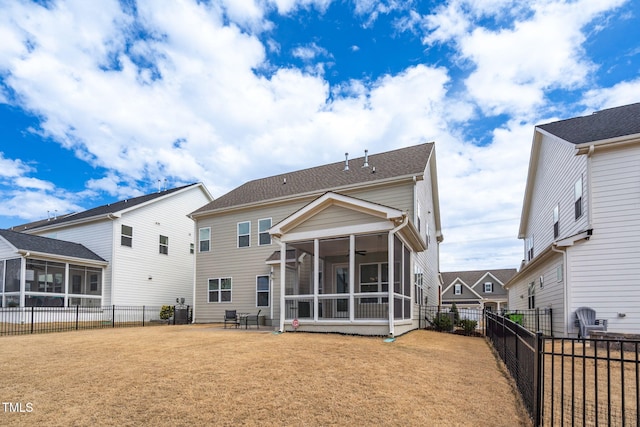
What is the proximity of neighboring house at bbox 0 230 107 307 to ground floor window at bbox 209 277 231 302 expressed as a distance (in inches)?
233

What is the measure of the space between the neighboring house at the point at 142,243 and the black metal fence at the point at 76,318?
2.15 ft

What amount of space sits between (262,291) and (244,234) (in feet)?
9.61

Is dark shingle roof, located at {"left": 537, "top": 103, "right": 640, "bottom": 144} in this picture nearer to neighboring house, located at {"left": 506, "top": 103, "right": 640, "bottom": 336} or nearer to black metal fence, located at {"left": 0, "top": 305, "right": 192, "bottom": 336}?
neighboring house, located at {"left": 506, "top": 103, "right": 640, "bottom": 336}

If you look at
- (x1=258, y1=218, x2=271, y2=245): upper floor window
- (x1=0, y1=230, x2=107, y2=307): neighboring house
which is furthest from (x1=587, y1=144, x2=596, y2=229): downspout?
(x1=0, y1=230, x2=107, y2=307): neighboring house

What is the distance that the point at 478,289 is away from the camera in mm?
53438

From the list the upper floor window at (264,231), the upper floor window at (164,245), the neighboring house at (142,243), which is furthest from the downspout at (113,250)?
the upper floor window at (264,231)

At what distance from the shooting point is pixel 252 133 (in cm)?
1914

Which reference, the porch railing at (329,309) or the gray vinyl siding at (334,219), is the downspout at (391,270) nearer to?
the gray vinyl siding at (334,219)

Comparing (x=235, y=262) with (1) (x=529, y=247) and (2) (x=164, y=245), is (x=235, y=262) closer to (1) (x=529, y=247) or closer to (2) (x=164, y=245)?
(2) (x=164, y=245)

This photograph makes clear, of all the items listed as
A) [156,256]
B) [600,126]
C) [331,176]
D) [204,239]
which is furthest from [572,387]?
[156,256]

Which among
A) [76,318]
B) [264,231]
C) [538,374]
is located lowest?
[76,318]

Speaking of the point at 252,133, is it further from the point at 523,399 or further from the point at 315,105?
the point at 523,399

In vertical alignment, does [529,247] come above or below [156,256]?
above

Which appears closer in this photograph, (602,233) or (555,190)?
(602,233)
